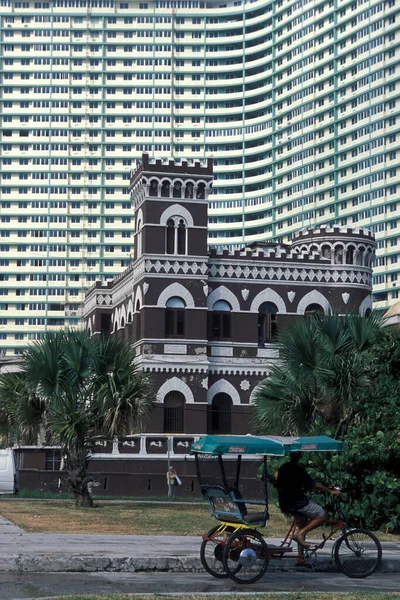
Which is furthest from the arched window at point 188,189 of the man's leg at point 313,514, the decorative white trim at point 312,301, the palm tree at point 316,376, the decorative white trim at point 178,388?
the man's leg at point 313,514

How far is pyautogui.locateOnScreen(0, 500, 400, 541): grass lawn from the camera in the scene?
24844 millimetres

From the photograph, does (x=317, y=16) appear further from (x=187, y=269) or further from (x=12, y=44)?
(x=187, y=269)

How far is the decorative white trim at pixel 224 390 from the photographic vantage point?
5675 cm

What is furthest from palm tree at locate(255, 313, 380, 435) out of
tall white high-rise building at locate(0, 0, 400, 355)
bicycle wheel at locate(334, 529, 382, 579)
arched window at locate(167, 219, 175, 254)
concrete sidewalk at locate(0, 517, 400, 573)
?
tall white high-rise building at locate(0, 0, 400, 355)

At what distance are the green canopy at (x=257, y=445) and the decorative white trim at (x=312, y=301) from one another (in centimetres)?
4062

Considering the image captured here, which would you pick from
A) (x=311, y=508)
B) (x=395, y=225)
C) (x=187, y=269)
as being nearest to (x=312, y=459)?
(x=311, y=508)

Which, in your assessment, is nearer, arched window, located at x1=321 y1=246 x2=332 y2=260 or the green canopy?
the green canopy

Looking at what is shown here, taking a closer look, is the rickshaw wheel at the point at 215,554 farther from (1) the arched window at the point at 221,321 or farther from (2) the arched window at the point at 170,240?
(1) the arched window at the point at 221,321

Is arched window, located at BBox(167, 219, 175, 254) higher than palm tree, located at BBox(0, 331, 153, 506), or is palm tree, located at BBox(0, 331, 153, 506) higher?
arched window, located at BBox(167, 219, 175, 254)

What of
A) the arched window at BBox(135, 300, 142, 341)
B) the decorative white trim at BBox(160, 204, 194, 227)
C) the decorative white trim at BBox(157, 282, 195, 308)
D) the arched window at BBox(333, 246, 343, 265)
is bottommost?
the arched window at BBox(135, 300, 142, 341)

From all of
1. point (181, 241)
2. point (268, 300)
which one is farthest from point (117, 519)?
point (268, 300)

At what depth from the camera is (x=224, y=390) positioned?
57.0 metres

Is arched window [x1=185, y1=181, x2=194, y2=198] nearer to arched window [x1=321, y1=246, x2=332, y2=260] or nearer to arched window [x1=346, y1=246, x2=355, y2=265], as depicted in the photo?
arched window [x1=321, y1=246, x2=332, y2=260]

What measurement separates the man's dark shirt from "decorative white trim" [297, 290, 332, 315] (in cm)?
4078
